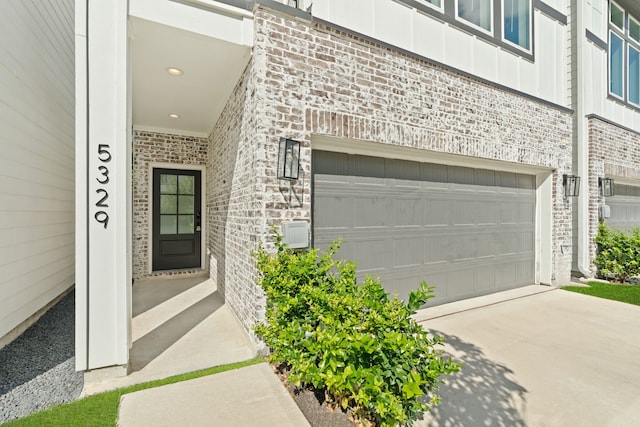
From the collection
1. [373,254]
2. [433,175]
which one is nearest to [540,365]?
[373,254]

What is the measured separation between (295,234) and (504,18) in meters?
5.64

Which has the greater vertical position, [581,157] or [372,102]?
[372,102]

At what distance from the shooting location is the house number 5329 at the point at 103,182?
2.59 meters

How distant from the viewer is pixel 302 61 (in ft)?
10.8

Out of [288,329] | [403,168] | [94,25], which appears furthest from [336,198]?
[94,25]

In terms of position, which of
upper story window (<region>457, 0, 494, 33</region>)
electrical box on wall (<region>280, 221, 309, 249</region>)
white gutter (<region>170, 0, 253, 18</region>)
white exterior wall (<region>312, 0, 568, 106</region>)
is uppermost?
upper story window (<region>457, 0, 494, 33</region>)

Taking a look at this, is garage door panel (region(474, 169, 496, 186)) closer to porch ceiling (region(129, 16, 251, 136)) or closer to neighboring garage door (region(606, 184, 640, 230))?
porch ceiling (region(129, 16, 251, 136))

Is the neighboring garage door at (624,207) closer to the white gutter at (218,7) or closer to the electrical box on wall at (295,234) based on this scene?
the electrical box on wall at (295,234)

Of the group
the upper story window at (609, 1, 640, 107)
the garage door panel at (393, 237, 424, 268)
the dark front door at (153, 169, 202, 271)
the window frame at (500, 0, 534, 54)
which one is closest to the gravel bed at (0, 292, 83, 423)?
the dark front door at (153, 169, 202, 271)

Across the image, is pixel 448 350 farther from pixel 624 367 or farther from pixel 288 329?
pixel 288 329

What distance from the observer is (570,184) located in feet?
19.8

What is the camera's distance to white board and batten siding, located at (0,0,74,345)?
10.9 feet

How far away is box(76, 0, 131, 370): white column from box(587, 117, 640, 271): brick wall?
8988mm

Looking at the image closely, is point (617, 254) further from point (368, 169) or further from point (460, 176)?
point (368, 169)
